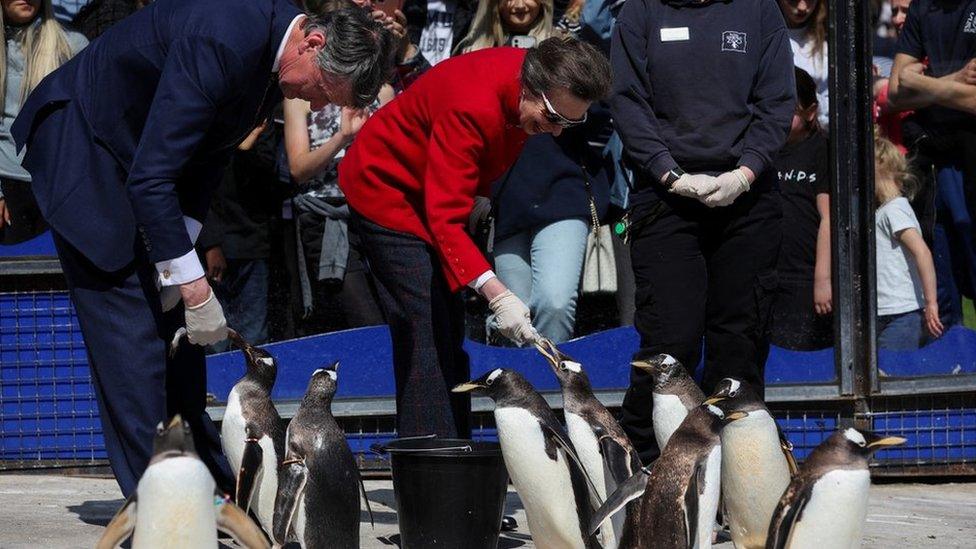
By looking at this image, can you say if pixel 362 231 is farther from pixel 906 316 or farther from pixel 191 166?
pixel 906 316

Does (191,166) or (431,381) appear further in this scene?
(431,381)

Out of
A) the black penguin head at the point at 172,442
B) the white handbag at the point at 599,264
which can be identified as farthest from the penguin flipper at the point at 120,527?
the white handbag at the point at 599,264

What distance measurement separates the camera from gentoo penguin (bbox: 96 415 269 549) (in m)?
3.14

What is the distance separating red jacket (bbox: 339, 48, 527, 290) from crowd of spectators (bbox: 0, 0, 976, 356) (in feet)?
2.69

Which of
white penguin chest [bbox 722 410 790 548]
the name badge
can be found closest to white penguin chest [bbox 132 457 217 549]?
white penguin chest [bbox 722 410 790 548]

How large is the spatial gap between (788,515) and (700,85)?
171 cm

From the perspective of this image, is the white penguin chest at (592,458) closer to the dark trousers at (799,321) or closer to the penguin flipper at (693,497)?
the penguin flipper at (693,497)

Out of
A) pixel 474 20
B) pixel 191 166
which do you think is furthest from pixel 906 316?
pixel 191 166

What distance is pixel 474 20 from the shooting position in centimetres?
584

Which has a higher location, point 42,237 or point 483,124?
point 483,124

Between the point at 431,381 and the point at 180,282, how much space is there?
1006mm

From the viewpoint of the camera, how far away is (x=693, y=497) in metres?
3.68

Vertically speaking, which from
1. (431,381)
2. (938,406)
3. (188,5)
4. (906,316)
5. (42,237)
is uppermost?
(188,5)

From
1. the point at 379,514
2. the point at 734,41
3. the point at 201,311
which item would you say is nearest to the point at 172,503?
the point at 201,311
